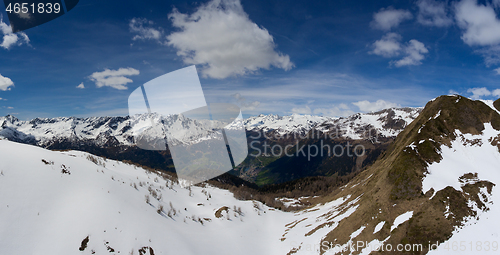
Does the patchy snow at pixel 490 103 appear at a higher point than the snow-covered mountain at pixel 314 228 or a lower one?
higher

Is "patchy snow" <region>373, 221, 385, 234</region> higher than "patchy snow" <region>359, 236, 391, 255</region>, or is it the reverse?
"patchy snow" <region>373, 221, 385, 234</region>

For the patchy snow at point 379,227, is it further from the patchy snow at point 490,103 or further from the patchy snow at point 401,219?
the patchy snow at point 490,103

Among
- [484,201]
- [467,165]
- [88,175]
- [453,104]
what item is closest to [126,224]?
[88,175]

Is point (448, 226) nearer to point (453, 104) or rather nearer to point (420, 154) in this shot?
point (420, 154)

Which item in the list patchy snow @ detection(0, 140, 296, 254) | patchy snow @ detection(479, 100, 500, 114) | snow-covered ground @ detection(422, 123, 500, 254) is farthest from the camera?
patchy snow @ detection(479, 100, 500, 114)

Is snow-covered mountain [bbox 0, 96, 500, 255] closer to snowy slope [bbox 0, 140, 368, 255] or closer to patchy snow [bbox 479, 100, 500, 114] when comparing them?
snowy slope [bbox 0, 140, 368, 255]

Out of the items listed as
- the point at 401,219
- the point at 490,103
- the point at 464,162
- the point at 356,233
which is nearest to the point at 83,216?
the point at 356,233

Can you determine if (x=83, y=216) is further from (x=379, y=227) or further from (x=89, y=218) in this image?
(x=379, y=227)

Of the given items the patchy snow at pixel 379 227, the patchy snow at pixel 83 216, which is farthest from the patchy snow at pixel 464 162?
the patchy snow at pixel 83 216

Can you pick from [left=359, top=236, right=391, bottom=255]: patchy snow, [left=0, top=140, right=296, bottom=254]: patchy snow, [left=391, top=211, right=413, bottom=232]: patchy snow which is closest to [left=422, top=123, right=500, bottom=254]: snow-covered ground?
[left=391, top=211, right=413, bottom=232]: patchy snow
